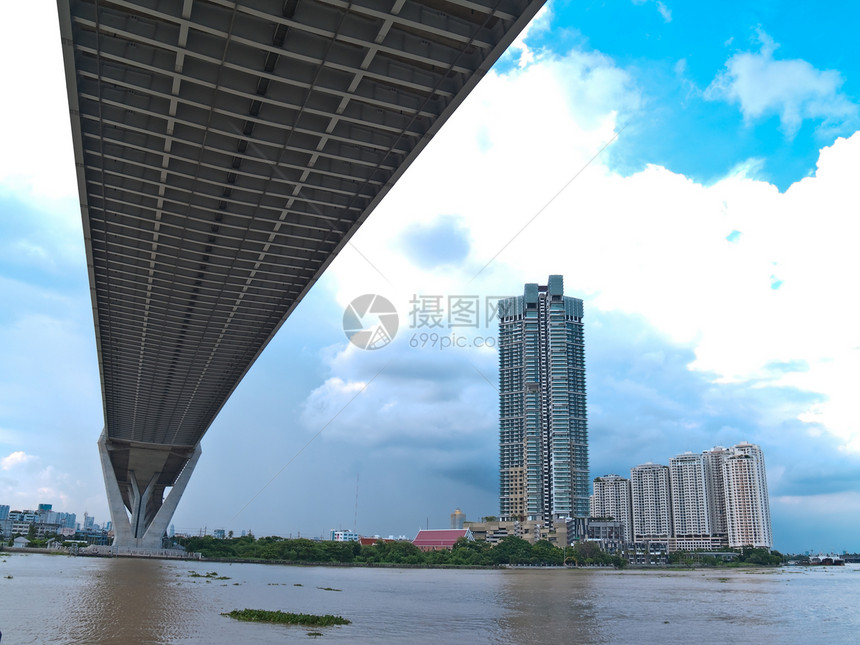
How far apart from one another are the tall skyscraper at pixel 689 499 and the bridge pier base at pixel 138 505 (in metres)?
133

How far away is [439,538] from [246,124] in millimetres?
128244

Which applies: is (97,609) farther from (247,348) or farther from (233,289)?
(247,348)

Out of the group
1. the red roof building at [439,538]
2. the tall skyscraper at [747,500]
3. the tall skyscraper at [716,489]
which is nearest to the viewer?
the red roof building at [439,538]

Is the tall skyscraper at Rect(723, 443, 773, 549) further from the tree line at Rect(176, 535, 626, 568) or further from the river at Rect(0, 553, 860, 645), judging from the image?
the river at Rect(0, 553, 860, 645)

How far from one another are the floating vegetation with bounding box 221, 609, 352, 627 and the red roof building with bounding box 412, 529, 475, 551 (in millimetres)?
109860

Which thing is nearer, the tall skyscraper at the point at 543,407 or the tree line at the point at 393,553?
the tree line at the point at 393,553

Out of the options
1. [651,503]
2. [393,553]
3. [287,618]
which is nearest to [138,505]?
[393,553]

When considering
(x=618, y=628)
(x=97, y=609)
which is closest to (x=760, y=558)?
(x=618, y=628)

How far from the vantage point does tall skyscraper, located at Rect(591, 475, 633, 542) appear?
609 feet

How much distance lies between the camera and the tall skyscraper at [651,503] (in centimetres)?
17788

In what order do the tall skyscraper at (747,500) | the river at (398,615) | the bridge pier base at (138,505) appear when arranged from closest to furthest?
the river at (398,615), the bridge pier base at (138,505), the tall skyscraper at (747,500)

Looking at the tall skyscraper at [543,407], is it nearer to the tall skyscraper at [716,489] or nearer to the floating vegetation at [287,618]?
the tall skyscraper at [716,489]

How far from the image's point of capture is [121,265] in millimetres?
29359

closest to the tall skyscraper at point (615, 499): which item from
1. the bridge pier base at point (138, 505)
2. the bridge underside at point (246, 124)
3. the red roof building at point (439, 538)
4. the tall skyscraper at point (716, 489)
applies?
the tall skyscraper at point (716, 489)
